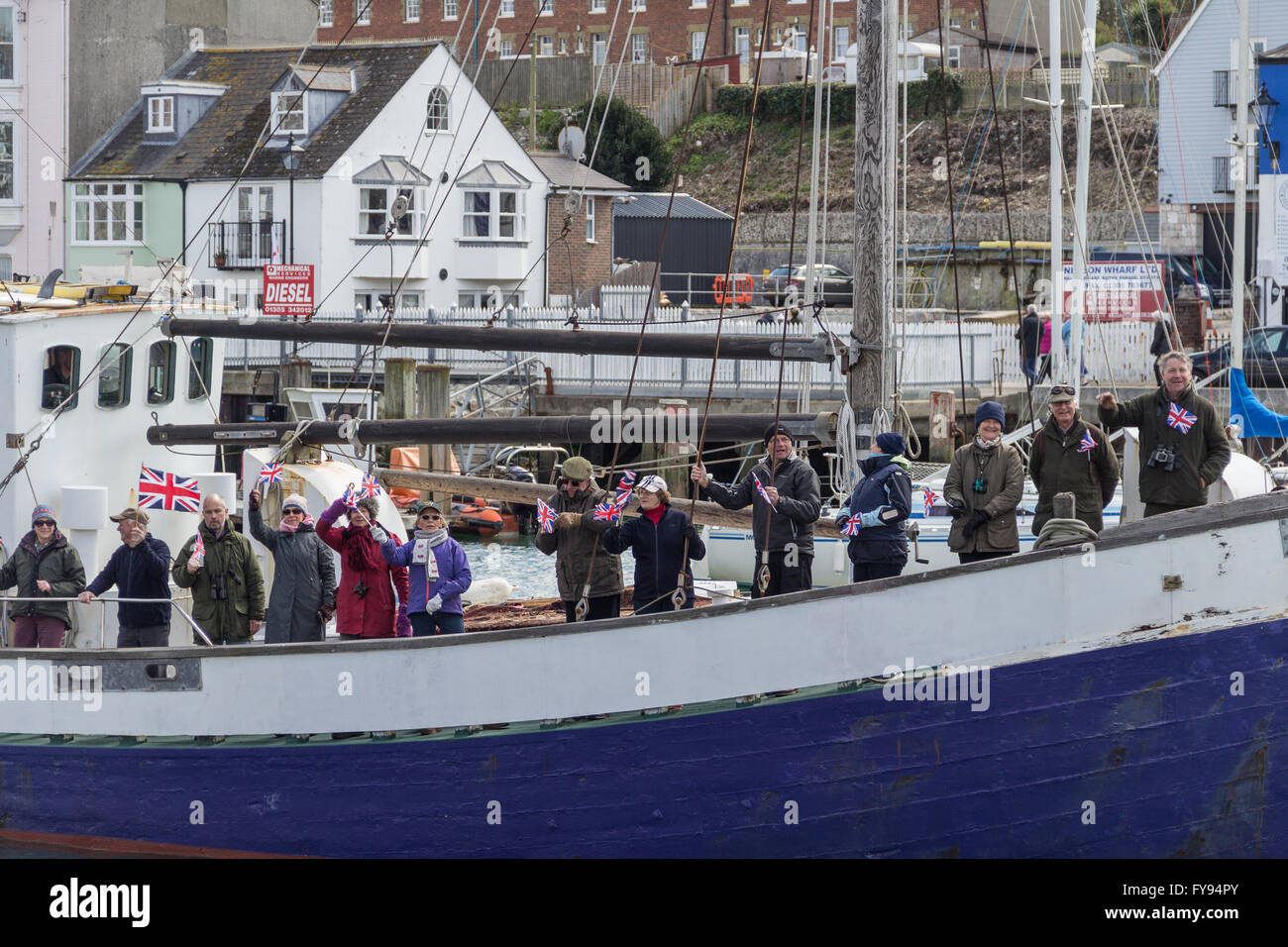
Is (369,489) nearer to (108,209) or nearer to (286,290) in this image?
(286,290)

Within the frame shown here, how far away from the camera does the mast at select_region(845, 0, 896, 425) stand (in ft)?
29.9

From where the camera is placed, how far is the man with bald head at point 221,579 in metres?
9.80

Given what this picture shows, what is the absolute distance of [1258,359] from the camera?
25.5m

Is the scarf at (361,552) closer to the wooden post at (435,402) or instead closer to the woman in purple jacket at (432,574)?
the woman in purple jacket at (432,574)

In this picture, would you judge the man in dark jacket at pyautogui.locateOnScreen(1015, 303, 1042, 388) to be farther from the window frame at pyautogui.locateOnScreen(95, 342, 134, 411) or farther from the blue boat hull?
the blue boat hull

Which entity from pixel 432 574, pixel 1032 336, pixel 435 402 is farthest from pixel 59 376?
pixel 1032 336

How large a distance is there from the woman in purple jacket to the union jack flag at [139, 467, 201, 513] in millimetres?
1887

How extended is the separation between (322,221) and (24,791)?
29.8m

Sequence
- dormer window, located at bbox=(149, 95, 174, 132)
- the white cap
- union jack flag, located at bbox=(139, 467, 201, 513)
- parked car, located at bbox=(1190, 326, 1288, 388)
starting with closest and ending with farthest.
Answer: the white cap
union jack flag, located at bbox=(139, 467, 201, 513)
parked car, located at bbox=(1190, 326, 1288, 388)
dormer window, located at bbox=(149, 95, 174, 132)

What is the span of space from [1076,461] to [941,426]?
15593 mm

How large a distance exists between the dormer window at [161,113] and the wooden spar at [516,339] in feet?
96.8

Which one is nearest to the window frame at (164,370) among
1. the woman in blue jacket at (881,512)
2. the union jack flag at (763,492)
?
the union jack flag at (763,492)

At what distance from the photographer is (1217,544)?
25.9 ft

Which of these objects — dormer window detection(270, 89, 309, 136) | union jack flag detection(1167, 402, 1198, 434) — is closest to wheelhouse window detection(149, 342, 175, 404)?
union jack flag detection(1167, 402, 1198, 434)
